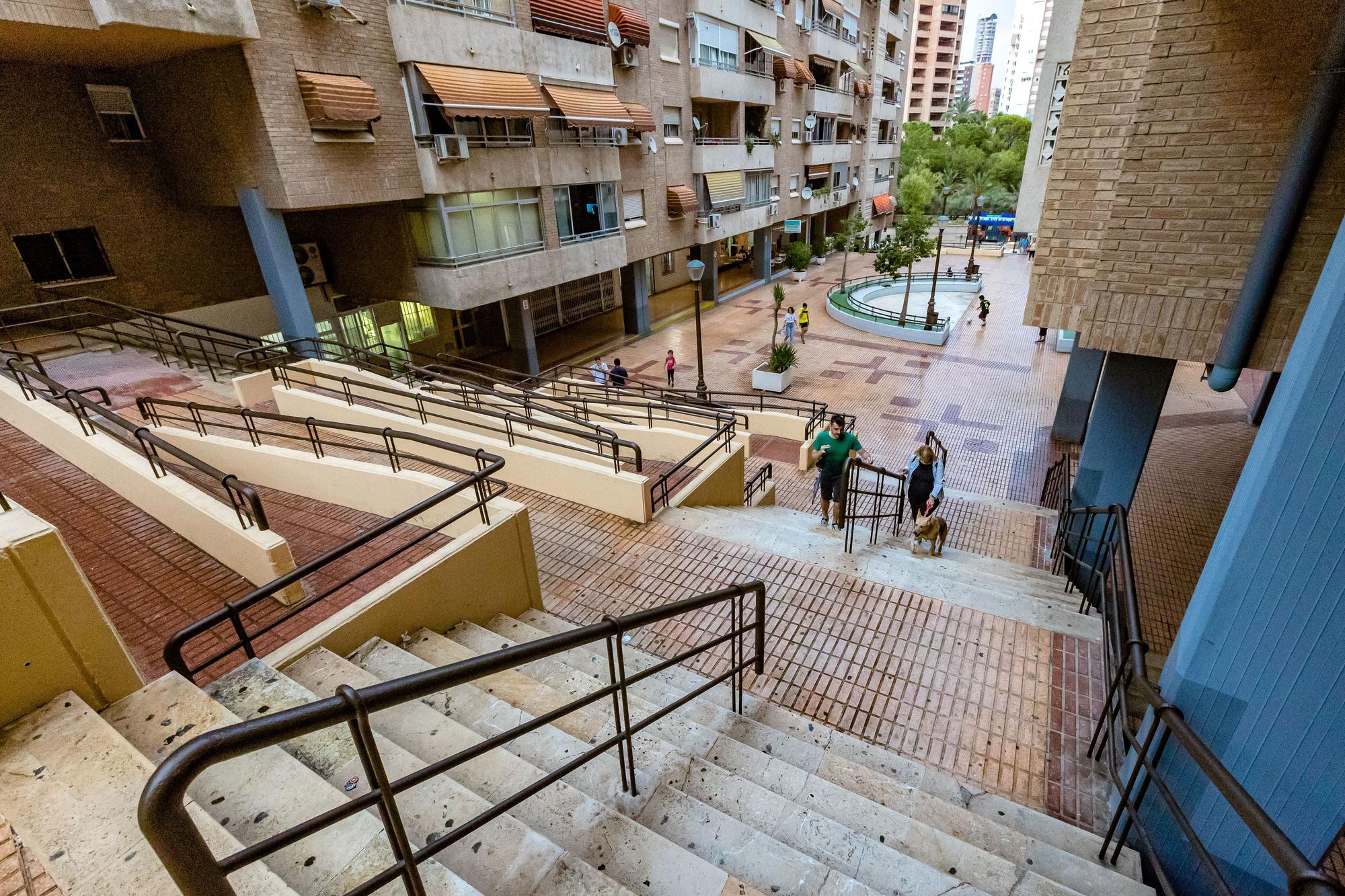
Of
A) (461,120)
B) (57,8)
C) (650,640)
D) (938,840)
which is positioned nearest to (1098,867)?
(938,840)

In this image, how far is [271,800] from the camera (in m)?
2.27

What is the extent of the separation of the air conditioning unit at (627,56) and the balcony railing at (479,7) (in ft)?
15.1

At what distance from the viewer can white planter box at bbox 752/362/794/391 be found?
16016mm

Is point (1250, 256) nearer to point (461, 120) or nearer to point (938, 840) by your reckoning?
point (938, 840)

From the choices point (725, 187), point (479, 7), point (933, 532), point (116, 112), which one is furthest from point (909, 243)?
point (116, 112)

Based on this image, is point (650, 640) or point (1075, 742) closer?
point (1075, 742)

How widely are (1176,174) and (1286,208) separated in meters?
0.78

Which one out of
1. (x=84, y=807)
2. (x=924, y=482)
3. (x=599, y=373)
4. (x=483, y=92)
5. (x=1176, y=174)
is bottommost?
(x=599, y=373)

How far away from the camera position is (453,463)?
735 centimetres

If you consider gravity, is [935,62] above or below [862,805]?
above

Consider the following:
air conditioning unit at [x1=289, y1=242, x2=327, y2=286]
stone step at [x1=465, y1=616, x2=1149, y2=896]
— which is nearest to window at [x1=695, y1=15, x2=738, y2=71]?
air conditioning unit at [x1=289, y1=242, x2=327, y2=286]

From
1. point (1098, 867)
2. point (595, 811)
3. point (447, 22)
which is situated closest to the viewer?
point (595, 811)

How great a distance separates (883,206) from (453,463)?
4128 centimetres

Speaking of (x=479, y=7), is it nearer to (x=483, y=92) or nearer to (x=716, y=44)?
(x=483, y=92)
